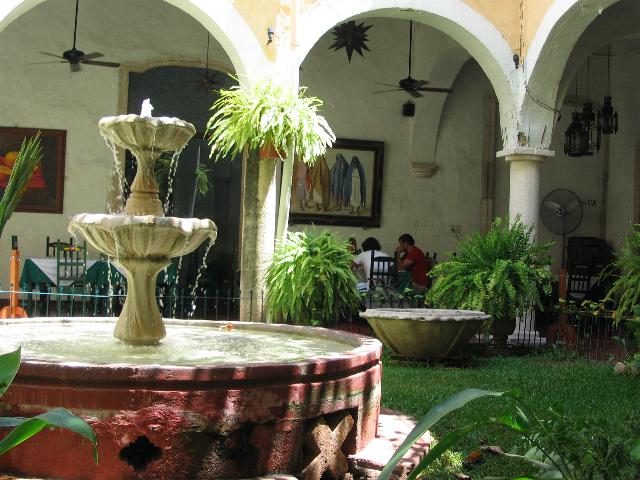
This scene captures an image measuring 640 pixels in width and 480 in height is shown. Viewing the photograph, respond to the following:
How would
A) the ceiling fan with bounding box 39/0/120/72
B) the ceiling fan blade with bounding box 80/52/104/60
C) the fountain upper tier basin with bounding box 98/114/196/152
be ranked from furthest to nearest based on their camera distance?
the ceiling fan with bounding box 39/0/120/72 < the ceiling fan blade with bounding box 80/52/104/60 < the fountain upper tier basin with bounding box 98/114/196/152

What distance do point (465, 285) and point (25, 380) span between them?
21.0 ft

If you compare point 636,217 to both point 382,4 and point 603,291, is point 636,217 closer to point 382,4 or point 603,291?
point 603,291

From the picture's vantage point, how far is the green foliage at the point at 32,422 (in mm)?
1818

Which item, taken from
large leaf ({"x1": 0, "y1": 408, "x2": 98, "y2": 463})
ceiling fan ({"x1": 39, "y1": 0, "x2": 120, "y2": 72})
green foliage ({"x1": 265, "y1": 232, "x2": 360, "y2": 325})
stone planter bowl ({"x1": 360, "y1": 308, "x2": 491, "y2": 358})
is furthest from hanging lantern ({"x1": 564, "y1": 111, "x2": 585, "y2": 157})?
large leaf ({"x1": 0, "y1": 408, "x2": 98, "y2": 463})

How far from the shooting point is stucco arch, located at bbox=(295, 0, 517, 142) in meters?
10.2

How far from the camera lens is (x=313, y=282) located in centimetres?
874

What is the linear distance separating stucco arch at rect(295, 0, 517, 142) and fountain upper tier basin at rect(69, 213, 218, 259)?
5479 millimetres

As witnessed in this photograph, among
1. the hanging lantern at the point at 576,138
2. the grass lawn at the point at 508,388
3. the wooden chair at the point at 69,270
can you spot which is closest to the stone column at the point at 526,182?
the grass lawn at the point at 508,388

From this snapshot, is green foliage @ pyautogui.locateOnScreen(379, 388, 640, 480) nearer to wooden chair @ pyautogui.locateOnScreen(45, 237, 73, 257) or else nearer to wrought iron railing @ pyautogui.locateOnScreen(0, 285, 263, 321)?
wrought iron railing @ pyautogui.locateOnScreen(0, 285, 263, 321)

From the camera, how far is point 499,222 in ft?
32.2

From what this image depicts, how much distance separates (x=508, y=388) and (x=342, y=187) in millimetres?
8032

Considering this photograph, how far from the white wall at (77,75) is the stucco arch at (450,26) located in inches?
177

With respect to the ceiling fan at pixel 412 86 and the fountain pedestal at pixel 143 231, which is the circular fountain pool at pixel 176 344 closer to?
the fountain pedestal at pixel 143 231

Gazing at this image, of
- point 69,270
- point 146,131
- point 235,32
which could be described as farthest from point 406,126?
point 146,131
